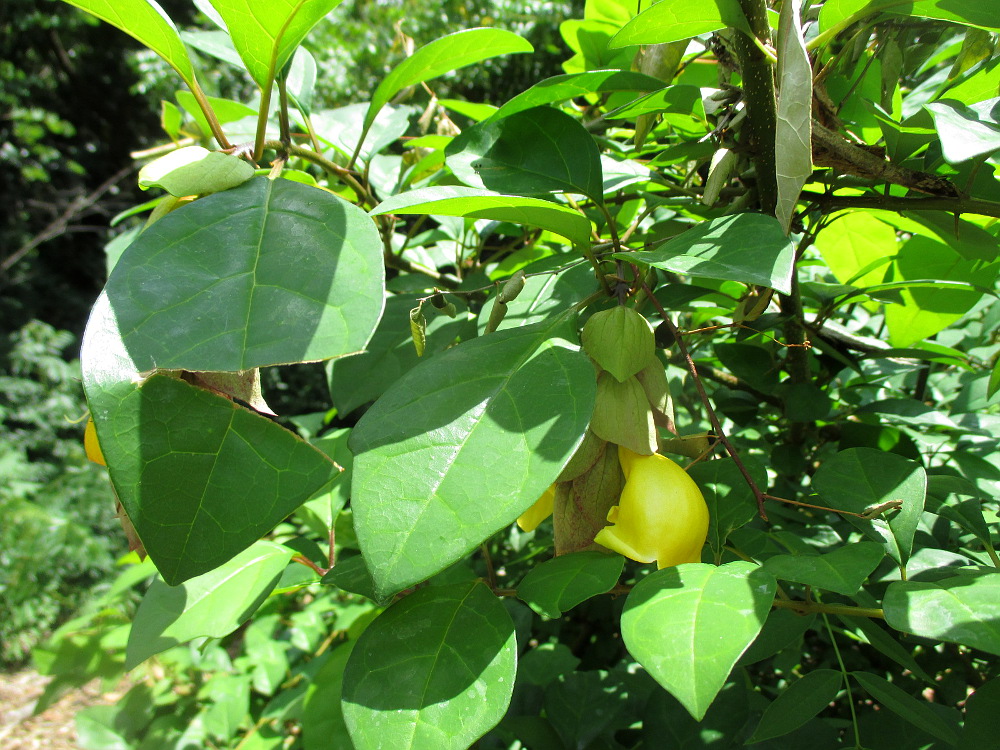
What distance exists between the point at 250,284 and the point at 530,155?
268mm

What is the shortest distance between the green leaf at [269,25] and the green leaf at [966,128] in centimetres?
36

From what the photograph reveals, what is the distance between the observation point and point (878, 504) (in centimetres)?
41

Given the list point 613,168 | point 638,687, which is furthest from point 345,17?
point 638,687

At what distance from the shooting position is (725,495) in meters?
0.45

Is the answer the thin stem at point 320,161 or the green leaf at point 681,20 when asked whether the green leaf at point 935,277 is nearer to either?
the green leaf at point 681,20

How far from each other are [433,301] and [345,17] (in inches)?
164

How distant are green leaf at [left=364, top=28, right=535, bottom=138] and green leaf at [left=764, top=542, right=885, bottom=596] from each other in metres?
0.46

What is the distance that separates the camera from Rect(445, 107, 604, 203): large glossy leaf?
50cm

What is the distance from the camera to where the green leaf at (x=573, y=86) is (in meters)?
0.48

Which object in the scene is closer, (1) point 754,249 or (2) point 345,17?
(1) point 754,249

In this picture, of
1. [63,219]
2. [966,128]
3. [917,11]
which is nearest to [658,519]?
[966,128]

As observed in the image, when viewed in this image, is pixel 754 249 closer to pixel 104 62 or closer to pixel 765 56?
pixel 765 56

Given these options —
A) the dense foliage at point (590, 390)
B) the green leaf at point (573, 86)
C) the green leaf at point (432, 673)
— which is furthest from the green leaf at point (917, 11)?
the green leaf at point (432, 673)

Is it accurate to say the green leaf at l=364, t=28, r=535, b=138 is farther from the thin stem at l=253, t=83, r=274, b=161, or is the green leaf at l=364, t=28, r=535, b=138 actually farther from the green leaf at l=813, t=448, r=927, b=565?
the green leaf at l=813, t=448, r=927, b=565
